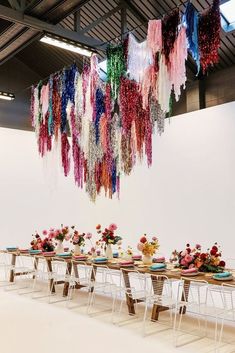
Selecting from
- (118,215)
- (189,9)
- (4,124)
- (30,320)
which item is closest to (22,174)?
(4,124)

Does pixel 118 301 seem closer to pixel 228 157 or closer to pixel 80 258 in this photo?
pixel 80 258

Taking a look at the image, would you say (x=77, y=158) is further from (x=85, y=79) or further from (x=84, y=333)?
(x=84, y=333)

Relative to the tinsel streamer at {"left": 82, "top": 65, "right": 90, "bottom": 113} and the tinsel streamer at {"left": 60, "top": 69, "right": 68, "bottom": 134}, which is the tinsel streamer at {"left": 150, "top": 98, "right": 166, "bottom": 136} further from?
the tinsel streamer at {"left": 60, "top": 69, "right": 68, "bottom": 134}

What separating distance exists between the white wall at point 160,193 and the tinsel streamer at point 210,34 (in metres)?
2.91

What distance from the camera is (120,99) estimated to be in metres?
6.62

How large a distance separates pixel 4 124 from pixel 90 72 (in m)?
4.43

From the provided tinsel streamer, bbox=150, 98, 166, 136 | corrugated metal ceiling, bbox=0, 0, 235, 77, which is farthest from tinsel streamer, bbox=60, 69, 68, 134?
tinsel streamer, bbox=150, 98, 166, 136

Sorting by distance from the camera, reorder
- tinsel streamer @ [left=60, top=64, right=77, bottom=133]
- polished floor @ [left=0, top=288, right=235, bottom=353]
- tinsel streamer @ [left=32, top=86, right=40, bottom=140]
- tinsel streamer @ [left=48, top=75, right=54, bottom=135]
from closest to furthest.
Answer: polished floor @ [left=0, top=288, right=235, bottom=353]
tinsel streamer @ [left=60, top=64, right=77, bottom=133]
tinsel streamer @ [left=48, top=75, right=54, bottom=135]
tinsel streamer @ [left=32, top=86, right=40, bottom=140]

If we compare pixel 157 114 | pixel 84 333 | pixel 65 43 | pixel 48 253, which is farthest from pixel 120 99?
pixel 84 333

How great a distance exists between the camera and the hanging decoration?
5.29 m

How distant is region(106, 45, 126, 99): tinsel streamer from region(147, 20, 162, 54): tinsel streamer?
0.70 m

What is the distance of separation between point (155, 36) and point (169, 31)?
0.64 feet

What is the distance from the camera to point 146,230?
941cm

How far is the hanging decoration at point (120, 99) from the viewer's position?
5.29 meters
